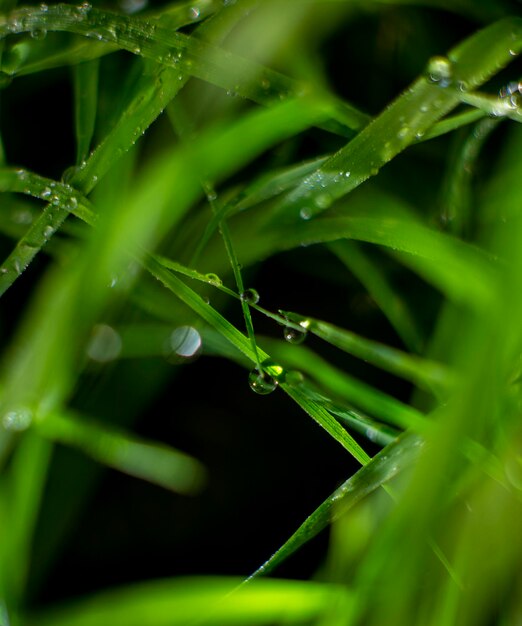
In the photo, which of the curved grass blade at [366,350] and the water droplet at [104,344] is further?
the water droplet at [104,344]

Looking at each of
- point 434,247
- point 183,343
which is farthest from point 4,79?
point 434,247

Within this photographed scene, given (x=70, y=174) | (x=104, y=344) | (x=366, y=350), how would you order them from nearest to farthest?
(x=366, y=350)
(x=70, y=174)
(x=104, y=344)

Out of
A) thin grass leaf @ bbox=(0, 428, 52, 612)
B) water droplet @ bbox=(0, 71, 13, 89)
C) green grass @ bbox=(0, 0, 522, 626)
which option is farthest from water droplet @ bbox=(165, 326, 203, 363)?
water droplet @ bbox=(0, 71, 13, 89)

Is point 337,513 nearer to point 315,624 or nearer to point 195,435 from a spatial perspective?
point 315,624

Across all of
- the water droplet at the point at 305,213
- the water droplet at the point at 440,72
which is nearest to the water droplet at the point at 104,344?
the water droplet at the point at 305,213

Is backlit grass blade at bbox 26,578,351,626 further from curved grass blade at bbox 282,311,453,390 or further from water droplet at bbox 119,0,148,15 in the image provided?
water droplet at bbox 119,0,148,15

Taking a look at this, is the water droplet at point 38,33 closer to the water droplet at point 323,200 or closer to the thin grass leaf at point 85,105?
the thin grass leaf at point 85,105

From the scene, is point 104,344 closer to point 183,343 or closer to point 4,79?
point 183,343
